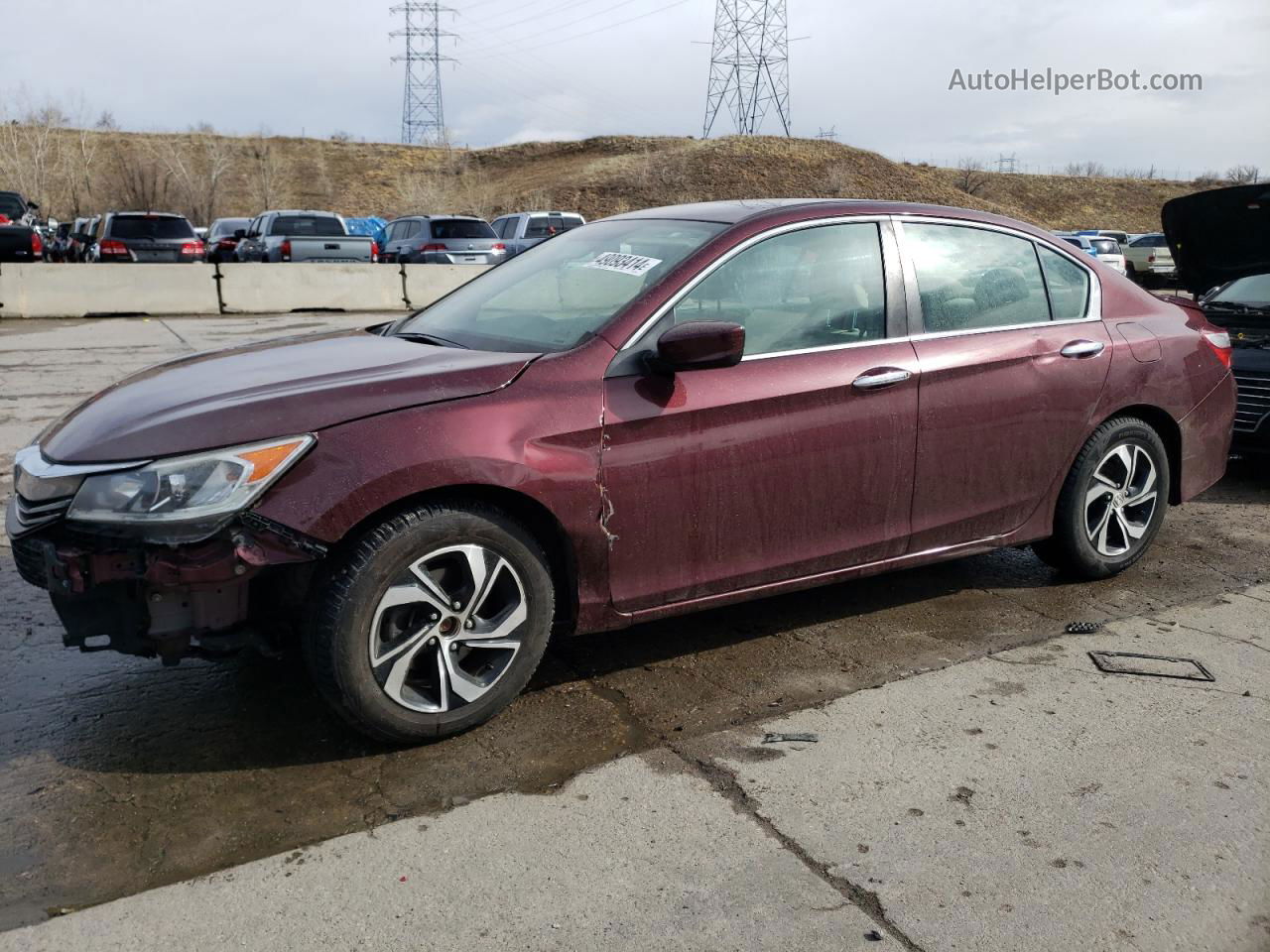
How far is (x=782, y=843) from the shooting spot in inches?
114

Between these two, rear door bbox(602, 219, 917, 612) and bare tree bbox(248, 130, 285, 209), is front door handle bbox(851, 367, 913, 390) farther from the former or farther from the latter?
bare tree bbox(248, 130, 285, 209)

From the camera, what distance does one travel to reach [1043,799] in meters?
3.15

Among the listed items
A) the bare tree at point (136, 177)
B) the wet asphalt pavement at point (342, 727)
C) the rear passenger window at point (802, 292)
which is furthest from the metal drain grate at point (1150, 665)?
the bare tree at point (136, 177)

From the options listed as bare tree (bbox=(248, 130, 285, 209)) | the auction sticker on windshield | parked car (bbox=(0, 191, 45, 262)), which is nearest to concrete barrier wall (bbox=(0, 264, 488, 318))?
parked car (bbox=(0, 191, 45, 262))

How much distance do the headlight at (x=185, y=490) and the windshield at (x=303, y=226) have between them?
2092cm

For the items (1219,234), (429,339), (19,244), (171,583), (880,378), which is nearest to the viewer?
(171,583)

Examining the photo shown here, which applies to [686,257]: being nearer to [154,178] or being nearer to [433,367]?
[433,367]

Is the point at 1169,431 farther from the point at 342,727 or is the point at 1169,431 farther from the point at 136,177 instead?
the point at 136,177

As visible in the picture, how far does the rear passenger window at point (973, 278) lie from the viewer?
4371 millimetres

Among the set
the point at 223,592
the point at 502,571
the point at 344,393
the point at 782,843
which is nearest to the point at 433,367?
the point at 344,393

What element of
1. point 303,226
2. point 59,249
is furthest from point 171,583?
point 59,249

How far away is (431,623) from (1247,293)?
22.9 feet

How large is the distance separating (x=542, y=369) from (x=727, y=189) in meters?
55.8

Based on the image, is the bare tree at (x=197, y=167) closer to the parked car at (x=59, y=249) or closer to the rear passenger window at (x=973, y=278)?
the parked car at (x=59, y=249)
